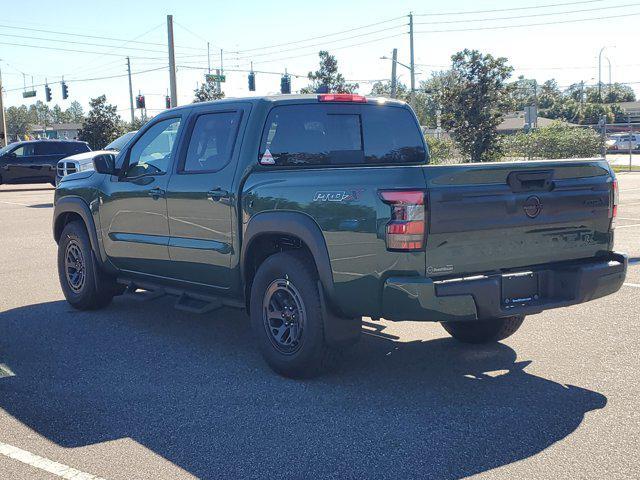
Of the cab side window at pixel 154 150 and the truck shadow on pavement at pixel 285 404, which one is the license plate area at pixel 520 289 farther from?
the cab side window at pixel 154 150

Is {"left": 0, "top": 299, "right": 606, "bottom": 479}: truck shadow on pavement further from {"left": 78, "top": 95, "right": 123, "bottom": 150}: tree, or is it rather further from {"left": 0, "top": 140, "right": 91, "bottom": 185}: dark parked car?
{"left": 78, "top": 95, "right": 123, "bottom": 150}: tree

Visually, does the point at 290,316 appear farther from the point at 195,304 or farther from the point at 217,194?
the point at 195,304

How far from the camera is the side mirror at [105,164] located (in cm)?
666

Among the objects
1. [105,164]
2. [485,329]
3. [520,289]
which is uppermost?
[105,164]

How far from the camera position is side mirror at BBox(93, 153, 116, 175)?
262 inches

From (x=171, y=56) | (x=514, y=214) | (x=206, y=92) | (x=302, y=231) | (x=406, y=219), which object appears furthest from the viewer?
(x=206, y=92)

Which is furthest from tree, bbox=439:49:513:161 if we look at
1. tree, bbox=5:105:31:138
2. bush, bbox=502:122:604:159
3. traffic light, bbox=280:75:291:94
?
tree, bbox=5:105:31:138

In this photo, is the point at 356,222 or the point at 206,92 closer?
the point at 356,222

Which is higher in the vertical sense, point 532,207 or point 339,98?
point 339,98

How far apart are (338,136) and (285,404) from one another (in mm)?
2223

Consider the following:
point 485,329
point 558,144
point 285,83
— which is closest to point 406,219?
point 485,329

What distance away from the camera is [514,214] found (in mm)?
4730

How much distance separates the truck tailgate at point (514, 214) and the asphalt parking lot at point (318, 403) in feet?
2.90

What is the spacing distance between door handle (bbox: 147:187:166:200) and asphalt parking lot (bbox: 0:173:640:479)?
4.02ft
